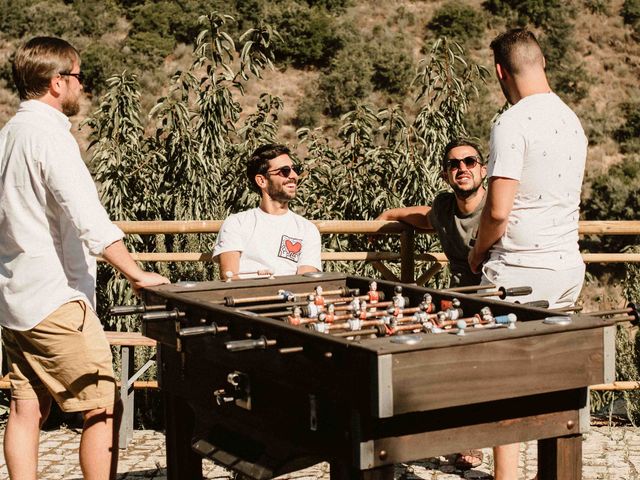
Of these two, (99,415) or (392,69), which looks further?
(392,69)

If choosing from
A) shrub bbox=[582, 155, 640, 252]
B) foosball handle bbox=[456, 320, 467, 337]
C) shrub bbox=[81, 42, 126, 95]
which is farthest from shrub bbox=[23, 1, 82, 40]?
foosball handle bbox=[456, 320, 467, 337]

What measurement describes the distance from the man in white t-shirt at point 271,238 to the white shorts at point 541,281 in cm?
102

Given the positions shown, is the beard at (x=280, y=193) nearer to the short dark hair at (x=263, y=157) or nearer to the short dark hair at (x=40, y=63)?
the short dark hair at (x=263, y=157)

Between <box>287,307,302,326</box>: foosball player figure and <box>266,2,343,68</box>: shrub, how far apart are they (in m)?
24.8

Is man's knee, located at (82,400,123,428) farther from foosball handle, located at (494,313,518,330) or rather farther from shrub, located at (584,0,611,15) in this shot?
shrub, located at (584,0,611,15)

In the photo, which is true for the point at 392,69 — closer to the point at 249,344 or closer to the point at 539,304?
the point at 539,304

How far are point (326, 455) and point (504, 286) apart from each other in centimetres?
123

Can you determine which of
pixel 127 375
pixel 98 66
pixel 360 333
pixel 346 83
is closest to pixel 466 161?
pixel 360 333

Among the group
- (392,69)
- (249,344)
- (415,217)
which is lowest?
(249,344)

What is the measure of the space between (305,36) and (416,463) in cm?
2425

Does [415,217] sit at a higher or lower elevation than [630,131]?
lower

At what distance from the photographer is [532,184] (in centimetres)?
361

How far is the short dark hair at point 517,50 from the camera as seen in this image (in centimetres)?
365

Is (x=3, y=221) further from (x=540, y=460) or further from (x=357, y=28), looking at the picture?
(x=357, y=28)
